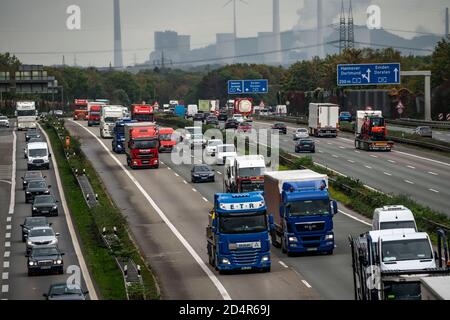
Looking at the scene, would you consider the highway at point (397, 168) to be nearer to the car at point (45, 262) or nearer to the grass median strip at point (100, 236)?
the grass median strip at point (100, 236)

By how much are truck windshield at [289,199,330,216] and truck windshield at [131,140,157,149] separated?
138ft

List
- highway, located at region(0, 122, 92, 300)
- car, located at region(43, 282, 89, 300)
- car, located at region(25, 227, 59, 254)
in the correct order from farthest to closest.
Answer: car, located at region(25, 227, 59, 254) → highway, located at region(0, 122, 92, 300) → car, located at region(43, 282, 89, 300)

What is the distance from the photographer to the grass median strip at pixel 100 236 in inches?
1474

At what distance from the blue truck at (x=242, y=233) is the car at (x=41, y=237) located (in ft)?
39.5

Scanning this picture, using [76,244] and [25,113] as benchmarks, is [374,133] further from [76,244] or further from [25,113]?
[25,113]

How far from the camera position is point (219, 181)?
75812mm

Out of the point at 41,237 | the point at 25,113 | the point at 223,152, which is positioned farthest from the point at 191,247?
the point at 25,113

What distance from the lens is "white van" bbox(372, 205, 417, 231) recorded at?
134ft

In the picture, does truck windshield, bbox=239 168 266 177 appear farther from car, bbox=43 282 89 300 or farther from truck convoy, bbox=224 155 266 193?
car, bbox=43 282 89 300

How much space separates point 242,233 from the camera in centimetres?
3812

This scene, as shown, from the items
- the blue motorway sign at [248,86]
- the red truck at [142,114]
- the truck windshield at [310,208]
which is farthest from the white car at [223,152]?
the blue motorway sign at [248,86]

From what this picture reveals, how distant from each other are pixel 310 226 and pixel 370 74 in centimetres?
7537

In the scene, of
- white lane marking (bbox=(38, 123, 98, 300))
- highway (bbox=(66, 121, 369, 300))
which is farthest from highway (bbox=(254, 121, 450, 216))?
white lane marking (bbox=(38, 123, 98, 300))
